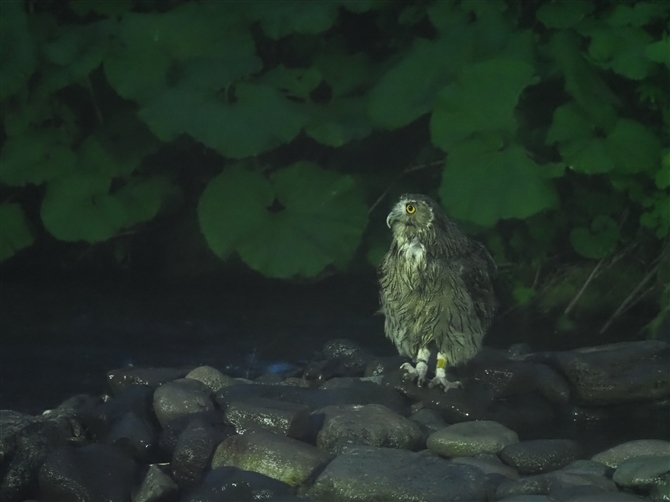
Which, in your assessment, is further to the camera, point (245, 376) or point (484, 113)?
point (484, 113)

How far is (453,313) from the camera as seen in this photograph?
5078 mm

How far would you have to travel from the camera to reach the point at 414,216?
16.2 ft

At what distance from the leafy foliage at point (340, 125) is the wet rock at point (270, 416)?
8.81ft

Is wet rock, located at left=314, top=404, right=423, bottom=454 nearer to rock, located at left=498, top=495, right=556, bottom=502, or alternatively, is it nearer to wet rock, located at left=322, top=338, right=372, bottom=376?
rock, located at left=498, top=495, right=556, bottom=502

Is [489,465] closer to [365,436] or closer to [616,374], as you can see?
[365,436]

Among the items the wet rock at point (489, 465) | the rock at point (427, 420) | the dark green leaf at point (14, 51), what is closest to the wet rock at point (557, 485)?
the wet rock at point (489, 465)

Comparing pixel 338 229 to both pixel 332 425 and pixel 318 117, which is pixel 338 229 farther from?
pixel 332 425

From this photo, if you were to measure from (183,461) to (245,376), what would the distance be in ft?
6.66

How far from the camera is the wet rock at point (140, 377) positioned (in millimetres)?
5617

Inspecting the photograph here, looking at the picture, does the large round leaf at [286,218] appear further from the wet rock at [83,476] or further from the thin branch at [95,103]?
the wet rock at [83,476]

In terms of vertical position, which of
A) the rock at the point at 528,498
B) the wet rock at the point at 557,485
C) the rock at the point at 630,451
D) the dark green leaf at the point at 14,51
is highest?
the dark green leaf at the point at 14,51

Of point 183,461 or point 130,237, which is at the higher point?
point 130,237

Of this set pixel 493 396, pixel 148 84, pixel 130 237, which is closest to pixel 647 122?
pixel 493 396

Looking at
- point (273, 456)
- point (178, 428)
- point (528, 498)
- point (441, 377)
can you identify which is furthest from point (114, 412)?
point (528, 498)
